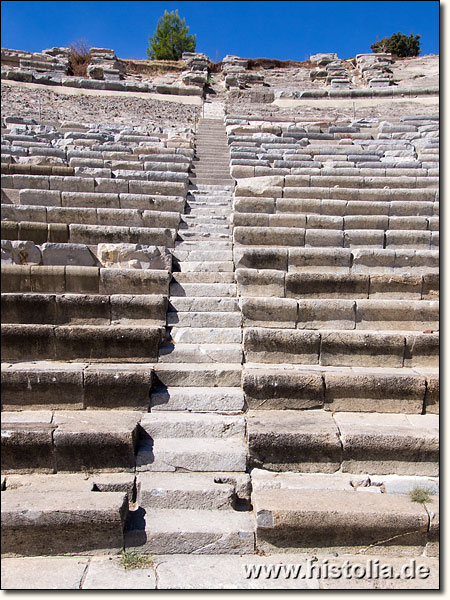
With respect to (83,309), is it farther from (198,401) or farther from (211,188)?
(211,188)

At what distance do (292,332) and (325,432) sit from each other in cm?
116

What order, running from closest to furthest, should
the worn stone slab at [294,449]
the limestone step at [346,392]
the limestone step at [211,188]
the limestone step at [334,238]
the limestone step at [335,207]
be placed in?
the worn stone slab at [294,449], the limestone step at [346,392], the limestone step at [334,238], the limestone step at [335,207], the limestone step at [211,188]

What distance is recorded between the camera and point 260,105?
639 inches

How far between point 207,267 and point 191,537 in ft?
10.8

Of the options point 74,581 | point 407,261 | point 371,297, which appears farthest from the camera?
point 407,261

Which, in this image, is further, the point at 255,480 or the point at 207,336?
the point at 207,336

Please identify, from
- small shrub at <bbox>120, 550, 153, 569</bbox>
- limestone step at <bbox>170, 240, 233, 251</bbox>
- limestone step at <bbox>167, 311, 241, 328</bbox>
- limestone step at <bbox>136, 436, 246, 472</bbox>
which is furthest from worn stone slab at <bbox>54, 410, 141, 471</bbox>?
limestone step at <bbox>170, 240, 233, 251</bbox>

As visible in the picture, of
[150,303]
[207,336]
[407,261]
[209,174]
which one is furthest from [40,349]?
[209,174]

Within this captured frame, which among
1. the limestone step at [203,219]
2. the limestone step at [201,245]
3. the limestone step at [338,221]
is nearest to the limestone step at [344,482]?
the limestone step at [201,245]

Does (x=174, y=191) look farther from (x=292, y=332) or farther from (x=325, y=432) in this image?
(x=325, y=432)

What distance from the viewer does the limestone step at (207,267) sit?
567 centimetres

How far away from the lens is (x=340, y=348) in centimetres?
452

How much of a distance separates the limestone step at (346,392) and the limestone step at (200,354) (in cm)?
37

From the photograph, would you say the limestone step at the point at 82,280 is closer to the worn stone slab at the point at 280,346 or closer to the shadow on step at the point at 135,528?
the worn stone slab at the point at 280,346
